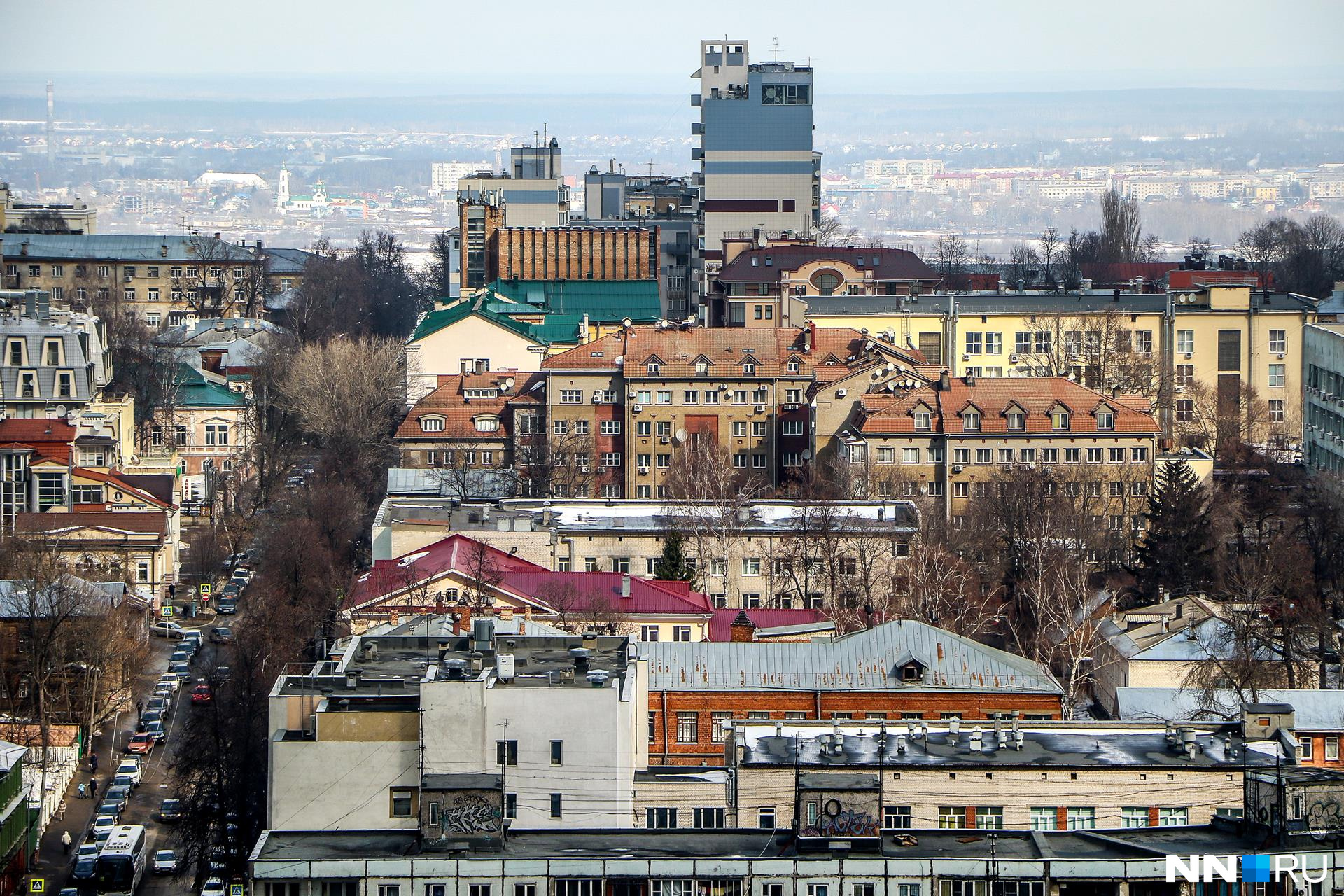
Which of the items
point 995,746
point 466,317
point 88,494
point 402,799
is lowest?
point 88,494

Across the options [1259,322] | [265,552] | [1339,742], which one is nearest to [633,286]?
[1259,322]

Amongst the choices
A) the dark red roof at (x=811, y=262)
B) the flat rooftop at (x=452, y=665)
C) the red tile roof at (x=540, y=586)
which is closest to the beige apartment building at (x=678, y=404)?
the dark red roof at (x=811, y=262)

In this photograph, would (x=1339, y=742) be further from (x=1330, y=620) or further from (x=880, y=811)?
(x=880, y=811)

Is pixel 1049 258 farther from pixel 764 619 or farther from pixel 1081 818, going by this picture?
pixel 1081 818

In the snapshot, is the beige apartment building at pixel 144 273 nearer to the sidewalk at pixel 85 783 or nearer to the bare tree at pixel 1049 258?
the bare tree at pixel 1049 258

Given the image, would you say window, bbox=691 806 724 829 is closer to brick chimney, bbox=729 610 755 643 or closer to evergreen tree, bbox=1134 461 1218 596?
brick chimney, bbox=729 610 755 643

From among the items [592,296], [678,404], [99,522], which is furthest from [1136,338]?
[99,522]
